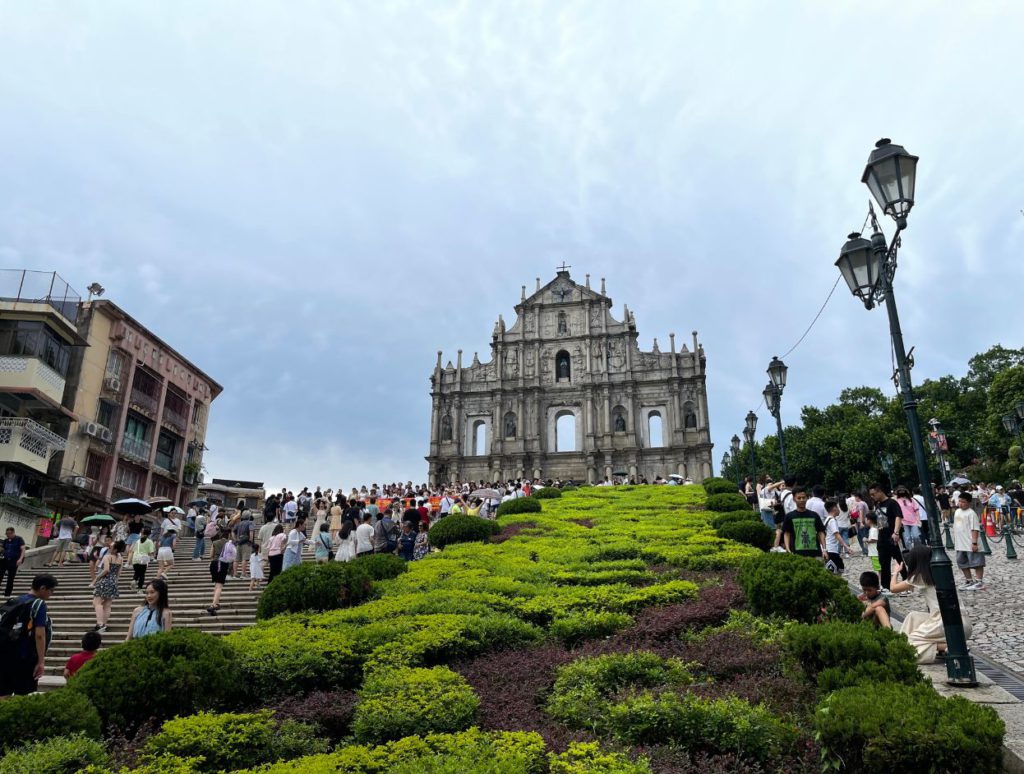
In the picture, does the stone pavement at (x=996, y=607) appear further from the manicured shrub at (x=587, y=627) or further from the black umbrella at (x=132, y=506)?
the black umbrella at (x=132, y=506)

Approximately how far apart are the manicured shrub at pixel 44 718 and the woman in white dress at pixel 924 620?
7481 mm

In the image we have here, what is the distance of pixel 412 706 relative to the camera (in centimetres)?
609

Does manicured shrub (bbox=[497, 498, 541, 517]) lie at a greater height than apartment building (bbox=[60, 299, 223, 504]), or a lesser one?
lesser

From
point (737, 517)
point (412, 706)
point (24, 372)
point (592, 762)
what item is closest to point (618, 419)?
point (737, 517)

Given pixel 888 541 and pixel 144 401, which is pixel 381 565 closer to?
pixel 888 541

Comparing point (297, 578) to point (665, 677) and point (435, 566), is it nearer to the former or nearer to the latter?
point (435, 566)

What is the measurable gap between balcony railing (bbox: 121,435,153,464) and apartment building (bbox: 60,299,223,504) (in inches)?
1.9

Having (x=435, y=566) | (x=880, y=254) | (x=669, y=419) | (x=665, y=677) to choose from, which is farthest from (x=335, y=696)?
(x=669, y=419)

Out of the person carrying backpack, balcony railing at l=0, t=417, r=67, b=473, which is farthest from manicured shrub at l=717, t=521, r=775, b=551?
balcony railing at l=0, t=417, r=67, b=473

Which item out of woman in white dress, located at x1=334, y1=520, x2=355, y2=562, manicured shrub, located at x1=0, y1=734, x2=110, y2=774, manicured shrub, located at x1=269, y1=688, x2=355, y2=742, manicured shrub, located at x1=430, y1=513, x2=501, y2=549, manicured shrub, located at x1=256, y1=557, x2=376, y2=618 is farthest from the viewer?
manicured shrub, located at x1=430, y1=513, x2=501, y2=549

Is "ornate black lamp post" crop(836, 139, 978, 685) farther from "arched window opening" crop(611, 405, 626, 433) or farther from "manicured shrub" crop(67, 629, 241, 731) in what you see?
"arched window opening" crop(611, 405, 626, 433)

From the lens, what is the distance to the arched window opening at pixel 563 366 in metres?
57.2

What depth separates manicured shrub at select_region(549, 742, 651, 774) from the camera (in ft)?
15.5

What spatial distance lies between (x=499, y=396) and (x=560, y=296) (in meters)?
10.2
